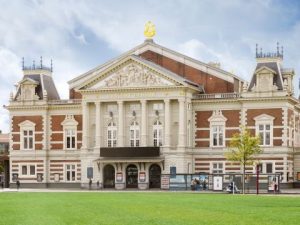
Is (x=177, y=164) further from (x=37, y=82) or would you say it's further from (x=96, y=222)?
(x=96, y=222)

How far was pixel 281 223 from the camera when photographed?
3528cm

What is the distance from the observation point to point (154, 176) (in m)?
95.3

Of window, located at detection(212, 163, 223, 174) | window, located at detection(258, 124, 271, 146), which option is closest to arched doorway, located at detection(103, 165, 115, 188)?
window, located at detection(212, 163, 223, 174)

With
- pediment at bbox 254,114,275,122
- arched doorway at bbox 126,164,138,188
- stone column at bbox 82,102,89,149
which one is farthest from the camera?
stone column at bbox 82,102,89,149

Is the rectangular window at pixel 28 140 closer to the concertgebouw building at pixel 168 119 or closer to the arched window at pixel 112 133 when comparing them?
the concertgebouw building at pixel 168 119

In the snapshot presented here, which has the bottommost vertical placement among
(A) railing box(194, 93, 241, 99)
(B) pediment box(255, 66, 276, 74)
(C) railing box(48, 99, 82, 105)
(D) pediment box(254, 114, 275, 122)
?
(D) pediment box(254, 114, 275, 122)

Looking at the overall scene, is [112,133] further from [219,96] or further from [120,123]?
[219,96]

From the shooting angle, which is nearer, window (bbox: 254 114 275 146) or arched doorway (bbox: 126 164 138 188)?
window (bbox: 254 114 275 146)

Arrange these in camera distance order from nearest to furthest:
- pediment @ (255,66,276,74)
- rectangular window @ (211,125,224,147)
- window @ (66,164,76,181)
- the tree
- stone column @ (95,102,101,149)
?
the tree → pediment @ (255,66,276,74) → rectangular window @ (211,125,224,147) → stone column @ (95,102,101,149) → window @ (66,164,76,181)

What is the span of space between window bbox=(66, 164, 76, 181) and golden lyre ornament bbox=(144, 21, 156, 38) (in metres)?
19.9

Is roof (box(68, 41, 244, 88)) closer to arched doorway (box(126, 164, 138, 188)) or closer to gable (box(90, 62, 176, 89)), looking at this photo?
gable (box(90, 62, 176, 89))

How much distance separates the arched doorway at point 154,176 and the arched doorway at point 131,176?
1.89 m

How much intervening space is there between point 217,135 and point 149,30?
59.0 feet

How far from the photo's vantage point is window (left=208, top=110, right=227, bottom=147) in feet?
311
